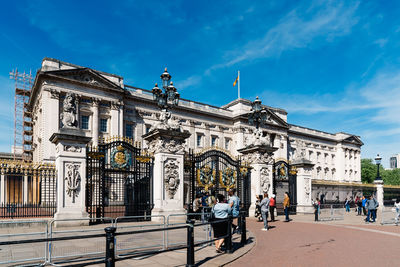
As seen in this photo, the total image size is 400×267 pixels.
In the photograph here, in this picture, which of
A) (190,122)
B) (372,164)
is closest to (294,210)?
Result: (190,122)

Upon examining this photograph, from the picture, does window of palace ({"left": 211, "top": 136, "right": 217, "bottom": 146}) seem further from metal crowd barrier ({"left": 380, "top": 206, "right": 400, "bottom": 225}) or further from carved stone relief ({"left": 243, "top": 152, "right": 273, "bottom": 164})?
metal crowd barrier ({"left": 380, "top": 206, "right": 400, "bottom": 225})

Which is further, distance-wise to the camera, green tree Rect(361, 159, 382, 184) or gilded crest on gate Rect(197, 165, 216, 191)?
green tree Rect(361, 159, 382, 184)

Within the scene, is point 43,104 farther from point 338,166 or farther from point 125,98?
point 338,166

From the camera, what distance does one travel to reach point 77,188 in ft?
42.7

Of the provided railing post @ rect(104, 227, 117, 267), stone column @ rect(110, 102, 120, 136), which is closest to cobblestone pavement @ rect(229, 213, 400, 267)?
railing post @ rect(104, 227, 117, 267)

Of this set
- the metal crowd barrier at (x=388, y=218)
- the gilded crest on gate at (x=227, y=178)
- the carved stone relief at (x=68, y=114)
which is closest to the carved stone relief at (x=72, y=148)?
the carved stone relief at (x=68, y=114)

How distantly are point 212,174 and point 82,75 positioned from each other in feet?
92.7

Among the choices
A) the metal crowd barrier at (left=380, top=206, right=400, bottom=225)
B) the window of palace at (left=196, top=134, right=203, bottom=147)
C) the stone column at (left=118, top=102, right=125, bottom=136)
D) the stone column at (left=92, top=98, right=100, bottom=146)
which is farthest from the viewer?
the window of palace at (left=196, top=134, right=203, bottom=147)

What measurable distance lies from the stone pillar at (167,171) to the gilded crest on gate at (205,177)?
2.16 meters

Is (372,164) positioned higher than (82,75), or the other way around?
(82,75)

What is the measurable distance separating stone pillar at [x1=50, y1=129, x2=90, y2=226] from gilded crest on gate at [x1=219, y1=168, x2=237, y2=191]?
770 cm

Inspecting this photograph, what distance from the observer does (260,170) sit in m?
19.3

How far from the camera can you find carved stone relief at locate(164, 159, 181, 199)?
47.6 ft

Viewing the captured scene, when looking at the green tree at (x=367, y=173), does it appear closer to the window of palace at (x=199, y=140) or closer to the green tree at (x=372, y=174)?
the green tree at (x=372, y=174)
